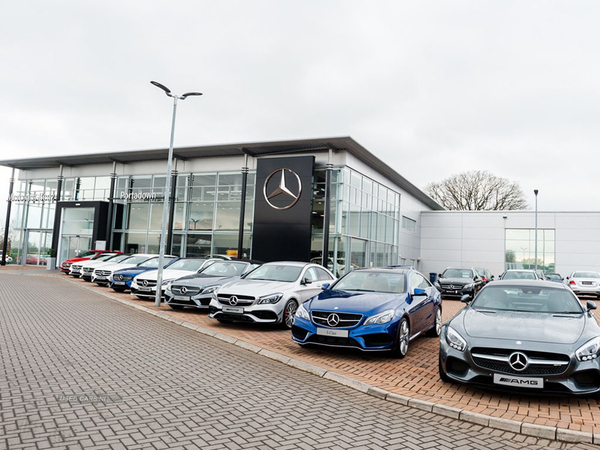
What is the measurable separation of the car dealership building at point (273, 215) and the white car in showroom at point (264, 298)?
14.5 meters

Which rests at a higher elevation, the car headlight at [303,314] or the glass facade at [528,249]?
the glass facade at [528,249]

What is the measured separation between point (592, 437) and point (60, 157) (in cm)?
3745

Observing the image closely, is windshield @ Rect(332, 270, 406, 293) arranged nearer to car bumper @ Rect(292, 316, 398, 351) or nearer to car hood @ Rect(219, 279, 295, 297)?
car bumper @ Rect(292, 316, 398, 351)

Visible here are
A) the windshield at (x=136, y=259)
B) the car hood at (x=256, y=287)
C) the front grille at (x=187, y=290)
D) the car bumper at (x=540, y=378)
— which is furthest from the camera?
the windshield at (x=136, y=259)

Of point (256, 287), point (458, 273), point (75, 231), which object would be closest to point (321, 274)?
point (256, 287)

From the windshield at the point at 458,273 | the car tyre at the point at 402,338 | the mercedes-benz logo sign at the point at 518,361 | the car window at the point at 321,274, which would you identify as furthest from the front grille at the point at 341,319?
the windshield at the point at 458,273

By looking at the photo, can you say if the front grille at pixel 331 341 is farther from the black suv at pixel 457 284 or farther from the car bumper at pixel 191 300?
the black suv at pixel 457 284

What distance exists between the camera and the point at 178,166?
3231cm

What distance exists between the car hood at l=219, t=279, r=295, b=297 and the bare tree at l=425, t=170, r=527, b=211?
4272cm

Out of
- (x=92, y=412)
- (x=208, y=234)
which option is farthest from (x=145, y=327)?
(x=208, y=234)

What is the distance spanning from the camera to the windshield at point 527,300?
678 centimetres

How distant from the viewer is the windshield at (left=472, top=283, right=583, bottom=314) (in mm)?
6777

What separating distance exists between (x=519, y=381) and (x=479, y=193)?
47.1 metres

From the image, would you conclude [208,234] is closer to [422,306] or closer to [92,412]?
[422,306]
